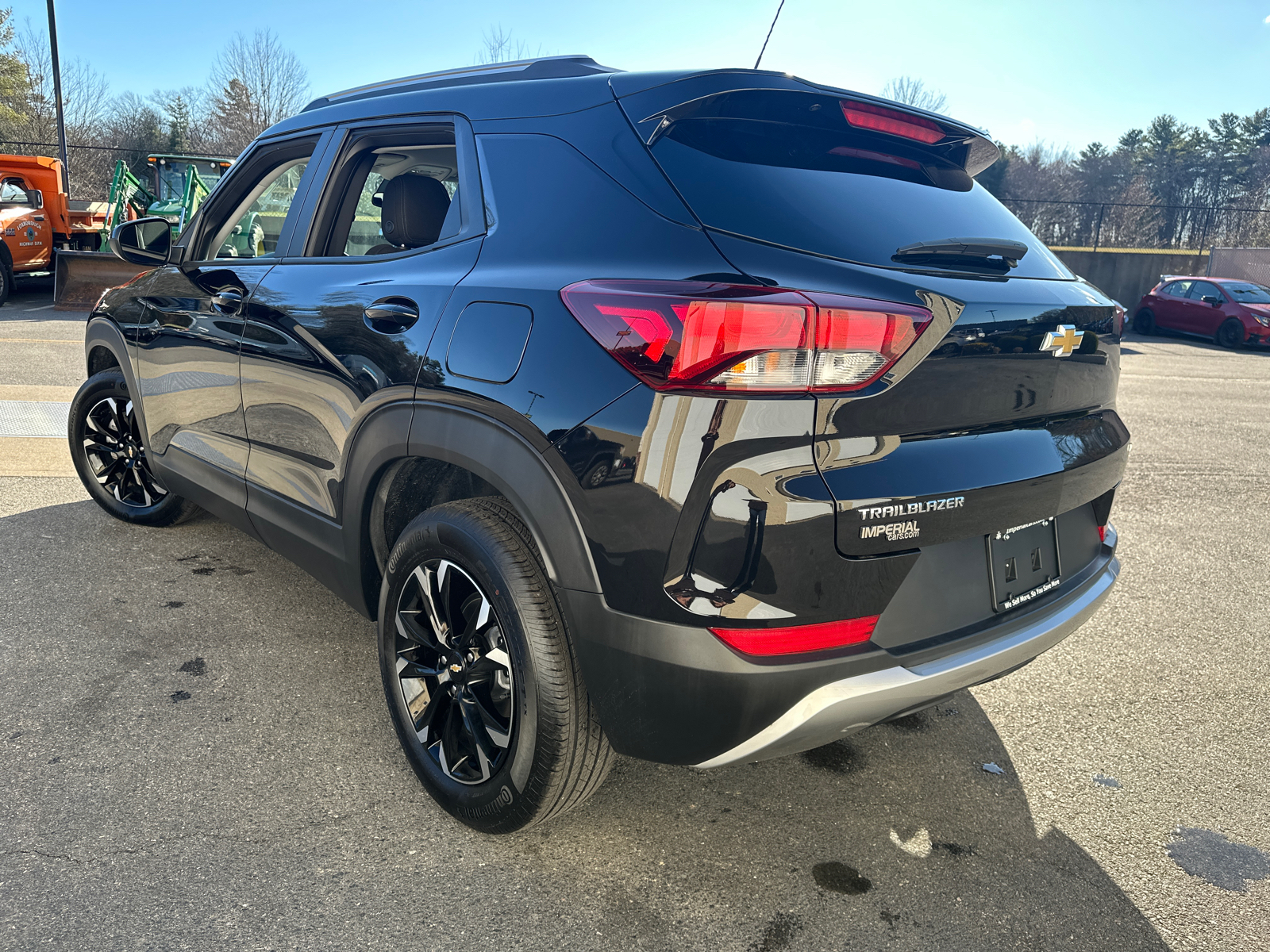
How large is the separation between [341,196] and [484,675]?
166 centimetres

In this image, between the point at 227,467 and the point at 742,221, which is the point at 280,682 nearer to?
the point at 227,467

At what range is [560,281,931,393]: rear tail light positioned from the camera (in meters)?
1.68

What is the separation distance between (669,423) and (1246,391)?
11951 millimetres

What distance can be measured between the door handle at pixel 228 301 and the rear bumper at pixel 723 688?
1832 mm

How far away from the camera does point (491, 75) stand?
256cm

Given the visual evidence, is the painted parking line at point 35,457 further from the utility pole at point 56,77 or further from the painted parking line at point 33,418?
the utility pole at point 56,77

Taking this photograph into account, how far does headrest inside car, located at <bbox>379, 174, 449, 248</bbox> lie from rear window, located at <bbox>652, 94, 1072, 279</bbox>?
2.63 feet

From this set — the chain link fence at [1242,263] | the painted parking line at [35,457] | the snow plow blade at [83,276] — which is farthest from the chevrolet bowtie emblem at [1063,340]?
the chain link fence at [1242,263]

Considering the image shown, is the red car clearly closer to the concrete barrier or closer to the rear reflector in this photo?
the concrete barrier

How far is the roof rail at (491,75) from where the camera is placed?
2391 mm

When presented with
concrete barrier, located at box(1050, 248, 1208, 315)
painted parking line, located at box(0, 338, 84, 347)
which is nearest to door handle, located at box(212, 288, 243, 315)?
painted parking line, located at box(0, 338, 84, 347)

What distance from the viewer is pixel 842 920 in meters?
2.02

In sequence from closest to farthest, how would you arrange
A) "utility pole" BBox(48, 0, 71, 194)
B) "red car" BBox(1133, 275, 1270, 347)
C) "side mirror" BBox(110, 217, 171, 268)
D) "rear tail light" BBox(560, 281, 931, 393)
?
"rear tail light" BBox(560, 281, 931, 393) < "side mirror" BBox(110, 217, 171, 268) < "red car" BBox(1133, 275, 1270, 347) < "utility pole" BBox(48, 0, 71, 194)

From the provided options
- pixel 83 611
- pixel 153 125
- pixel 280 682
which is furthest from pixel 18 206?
pixel 153 125
